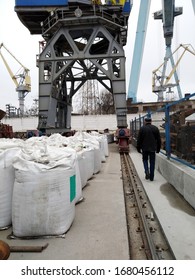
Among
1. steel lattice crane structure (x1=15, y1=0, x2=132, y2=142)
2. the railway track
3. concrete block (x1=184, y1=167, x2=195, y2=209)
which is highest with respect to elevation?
steel lattice crane structure (x1=15, y1=0, x2=132, y2=142)

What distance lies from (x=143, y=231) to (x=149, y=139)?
321 cm

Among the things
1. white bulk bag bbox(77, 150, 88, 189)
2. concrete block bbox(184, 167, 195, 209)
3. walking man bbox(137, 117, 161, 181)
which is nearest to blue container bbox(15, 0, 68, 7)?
walking man bbox(137, 117, 161, 181)

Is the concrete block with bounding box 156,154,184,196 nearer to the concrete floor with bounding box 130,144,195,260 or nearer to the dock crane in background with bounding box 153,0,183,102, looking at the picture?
the concrete floor with bounding box 130,144,195,260

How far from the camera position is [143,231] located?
11.5 feet

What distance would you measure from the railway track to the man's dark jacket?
1.29 metres

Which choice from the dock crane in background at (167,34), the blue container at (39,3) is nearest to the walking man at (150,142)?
the blue container at (39,3)

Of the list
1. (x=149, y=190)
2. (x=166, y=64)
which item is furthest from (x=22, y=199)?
(x=166, y=64)

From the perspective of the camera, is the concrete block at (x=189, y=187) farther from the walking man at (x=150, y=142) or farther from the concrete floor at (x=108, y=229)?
the walking man at (x=150, y=142)

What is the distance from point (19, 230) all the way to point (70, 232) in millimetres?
644

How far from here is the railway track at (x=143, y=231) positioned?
9.50 ft

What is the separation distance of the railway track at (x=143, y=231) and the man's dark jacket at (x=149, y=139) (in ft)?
4.22

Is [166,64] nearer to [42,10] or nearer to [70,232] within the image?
[42,10]

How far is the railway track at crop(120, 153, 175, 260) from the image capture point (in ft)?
9.50

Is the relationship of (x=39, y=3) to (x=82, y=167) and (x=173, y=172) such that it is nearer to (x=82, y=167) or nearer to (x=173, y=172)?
(x=82, y=167)
